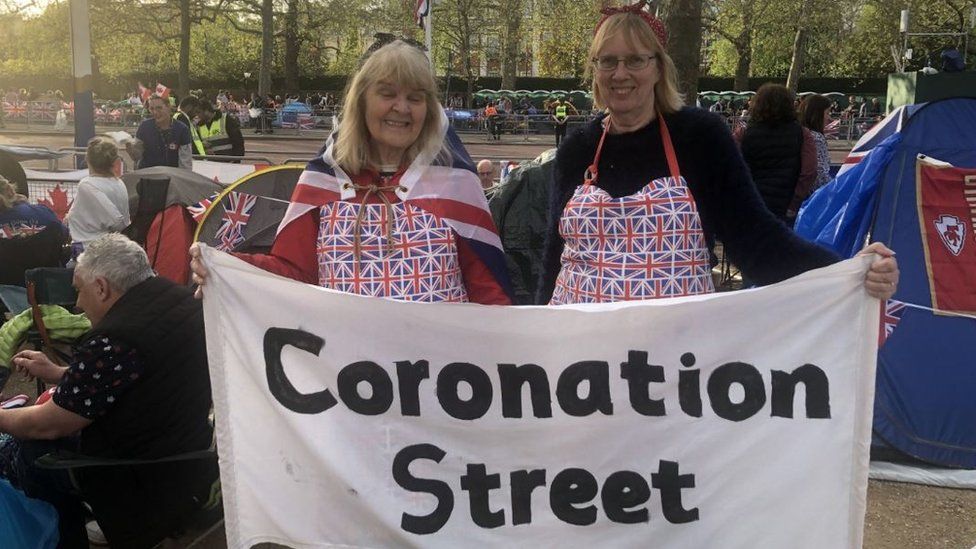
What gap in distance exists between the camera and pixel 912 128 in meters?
4.66

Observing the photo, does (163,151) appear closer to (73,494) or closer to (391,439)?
(73,494)

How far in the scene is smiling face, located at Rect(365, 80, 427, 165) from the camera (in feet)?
8.65

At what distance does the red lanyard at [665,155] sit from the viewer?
259cm

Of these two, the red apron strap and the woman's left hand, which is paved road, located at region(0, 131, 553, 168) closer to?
the red apron strap

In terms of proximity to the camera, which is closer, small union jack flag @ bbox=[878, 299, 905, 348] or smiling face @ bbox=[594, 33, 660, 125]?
smiling face @ bbox=[594, 33, 660, 125]

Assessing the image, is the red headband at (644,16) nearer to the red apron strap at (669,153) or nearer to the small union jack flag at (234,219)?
the red apron strap at (669,153)

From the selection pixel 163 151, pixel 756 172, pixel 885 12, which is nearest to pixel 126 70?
pixel 885 12

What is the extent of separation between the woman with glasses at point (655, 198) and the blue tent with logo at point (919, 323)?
7.81ft

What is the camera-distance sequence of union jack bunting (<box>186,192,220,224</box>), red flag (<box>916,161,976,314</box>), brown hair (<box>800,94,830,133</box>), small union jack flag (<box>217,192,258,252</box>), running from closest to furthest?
red flag (<box>916,161,976,314</box>) → small union jack flag (<box>217,192,258,252</box>) → union jack bunting (<box>186,192,220,224</box>) → brown hair (<box>800,94,830,133</box>)

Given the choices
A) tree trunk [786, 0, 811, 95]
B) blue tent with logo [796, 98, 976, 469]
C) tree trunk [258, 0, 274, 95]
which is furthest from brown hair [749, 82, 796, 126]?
tree trunk [258, 0, 274, 95]

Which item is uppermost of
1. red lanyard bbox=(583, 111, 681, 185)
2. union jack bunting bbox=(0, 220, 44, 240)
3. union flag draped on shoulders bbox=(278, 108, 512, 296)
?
red lanyard bbox=(583, 111, 681, 185)

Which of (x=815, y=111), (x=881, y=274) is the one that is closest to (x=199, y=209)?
(x=881, y=274)

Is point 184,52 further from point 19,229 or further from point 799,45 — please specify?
point 19,229

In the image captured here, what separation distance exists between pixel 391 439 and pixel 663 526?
2.68 ft
